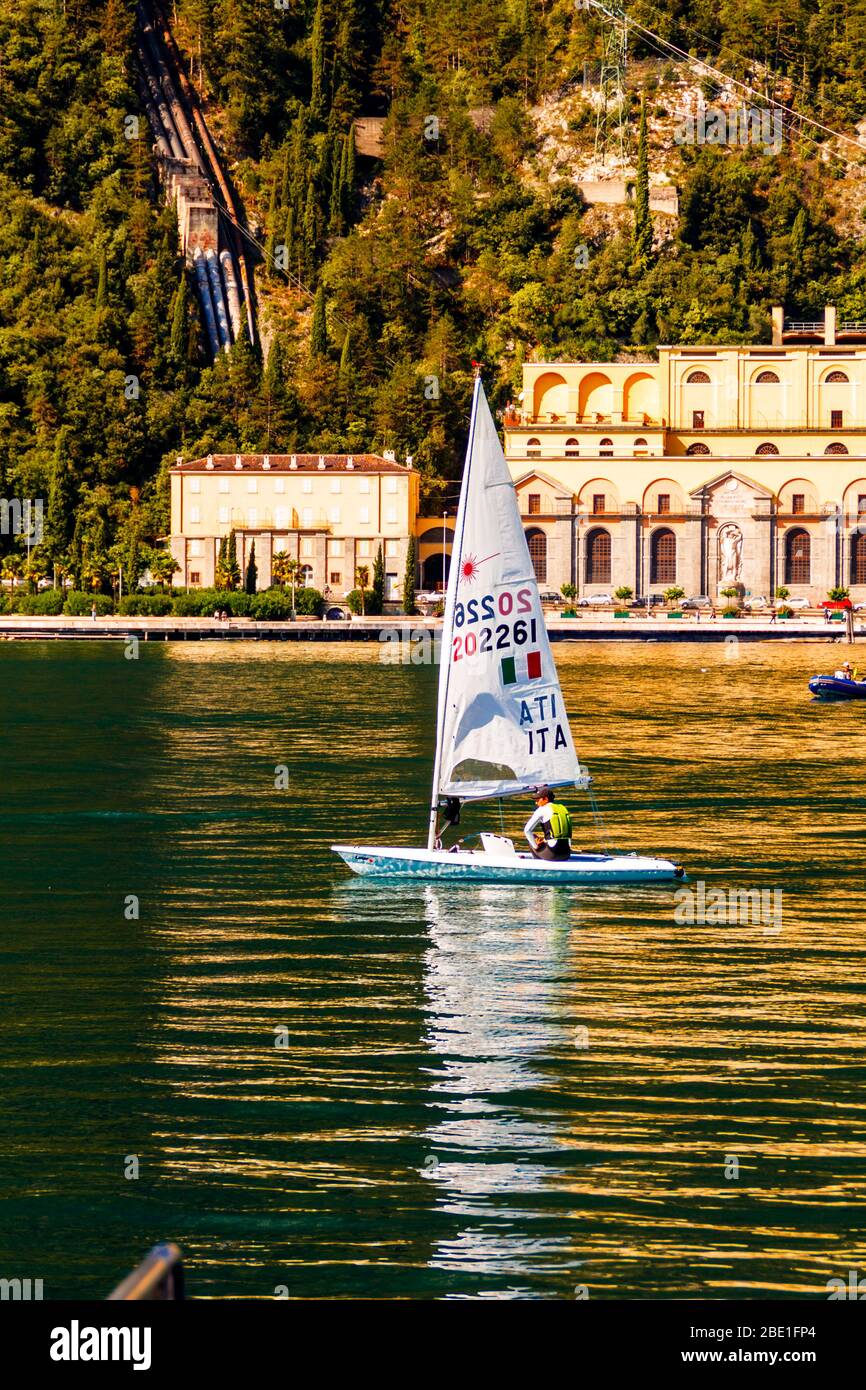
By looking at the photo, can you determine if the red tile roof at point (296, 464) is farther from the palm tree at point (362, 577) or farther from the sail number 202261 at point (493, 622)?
the sail number 202261 at point (493, 622)

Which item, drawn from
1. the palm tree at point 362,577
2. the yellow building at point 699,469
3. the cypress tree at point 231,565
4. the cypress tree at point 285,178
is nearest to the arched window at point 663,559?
the yellow building at point 699,469

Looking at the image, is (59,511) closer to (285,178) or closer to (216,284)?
(216,284)

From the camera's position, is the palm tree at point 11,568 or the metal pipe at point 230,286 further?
the metal pipe at point 230,286

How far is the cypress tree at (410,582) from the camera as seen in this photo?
485 feet

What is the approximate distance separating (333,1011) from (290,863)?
13.9 meters

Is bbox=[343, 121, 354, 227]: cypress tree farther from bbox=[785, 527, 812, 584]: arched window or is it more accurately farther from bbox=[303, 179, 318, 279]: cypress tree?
bbox=[785, 527, 812, 584]: arched window

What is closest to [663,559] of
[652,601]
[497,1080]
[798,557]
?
[652,601]

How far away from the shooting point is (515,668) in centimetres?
3859

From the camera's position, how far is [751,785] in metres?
56.7

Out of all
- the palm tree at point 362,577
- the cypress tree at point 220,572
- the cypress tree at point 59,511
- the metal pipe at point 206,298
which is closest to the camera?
the cypress tree at point 220,572

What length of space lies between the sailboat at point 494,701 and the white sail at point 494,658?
0.02 meters

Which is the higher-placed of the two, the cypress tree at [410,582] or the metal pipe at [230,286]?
the metal pipe at [230,286]

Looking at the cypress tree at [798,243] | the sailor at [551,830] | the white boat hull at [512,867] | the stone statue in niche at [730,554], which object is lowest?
the white boat hull at [512,867]
